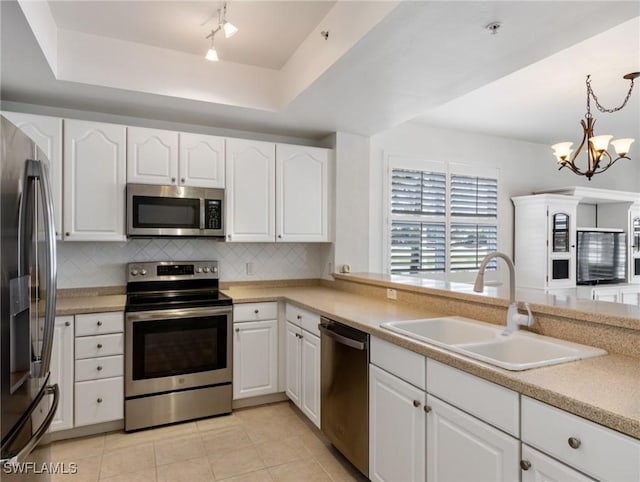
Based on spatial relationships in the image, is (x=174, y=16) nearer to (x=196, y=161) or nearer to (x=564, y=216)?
(x=196, y=161)

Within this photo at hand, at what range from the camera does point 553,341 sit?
165cm

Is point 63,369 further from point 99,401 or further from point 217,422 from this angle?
point 217,422

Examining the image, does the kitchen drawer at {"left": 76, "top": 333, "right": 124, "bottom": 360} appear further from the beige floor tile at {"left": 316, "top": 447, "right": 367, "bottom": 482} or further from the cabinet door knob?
the cabinet door knob

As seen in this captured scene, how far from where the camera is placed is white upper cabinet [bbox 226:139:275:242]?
326cm

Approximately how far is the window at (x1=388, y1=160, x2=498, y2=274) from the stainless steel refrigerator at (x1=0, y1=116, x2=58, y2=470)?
10.5 feet

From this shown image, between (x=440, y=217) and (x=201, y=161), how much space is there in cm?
267

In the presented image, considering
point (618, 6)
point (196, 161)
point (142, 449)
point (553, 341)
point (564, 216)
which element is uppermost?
point (618, 6)

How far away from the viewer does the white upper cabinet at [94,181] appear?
9.09 ft

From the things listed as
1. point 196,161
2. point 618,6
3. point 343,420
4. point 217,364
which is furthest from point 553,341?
point 196,161

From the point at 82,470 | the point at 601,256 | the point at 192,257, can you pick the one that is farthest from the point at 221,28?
the point at 601,256

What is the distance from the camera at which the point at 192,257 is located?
3.43 metres

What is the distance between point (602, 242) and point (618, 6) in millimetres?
4265

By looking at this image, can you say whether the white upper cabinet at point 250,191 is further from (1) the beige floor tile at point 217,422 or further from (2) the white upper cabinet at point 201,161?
(1) the beige floor tile at point 217,422

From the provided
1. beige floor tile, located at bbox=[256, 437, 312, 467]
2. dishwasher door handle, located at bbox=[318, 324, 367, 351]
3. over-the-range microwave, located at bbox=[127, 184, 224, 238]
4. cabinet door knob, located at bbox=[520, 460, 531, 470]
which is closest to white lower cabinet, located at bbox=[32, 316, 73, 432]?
over-the-range microwave, located at bbox=[127, 184, 224, 238]
